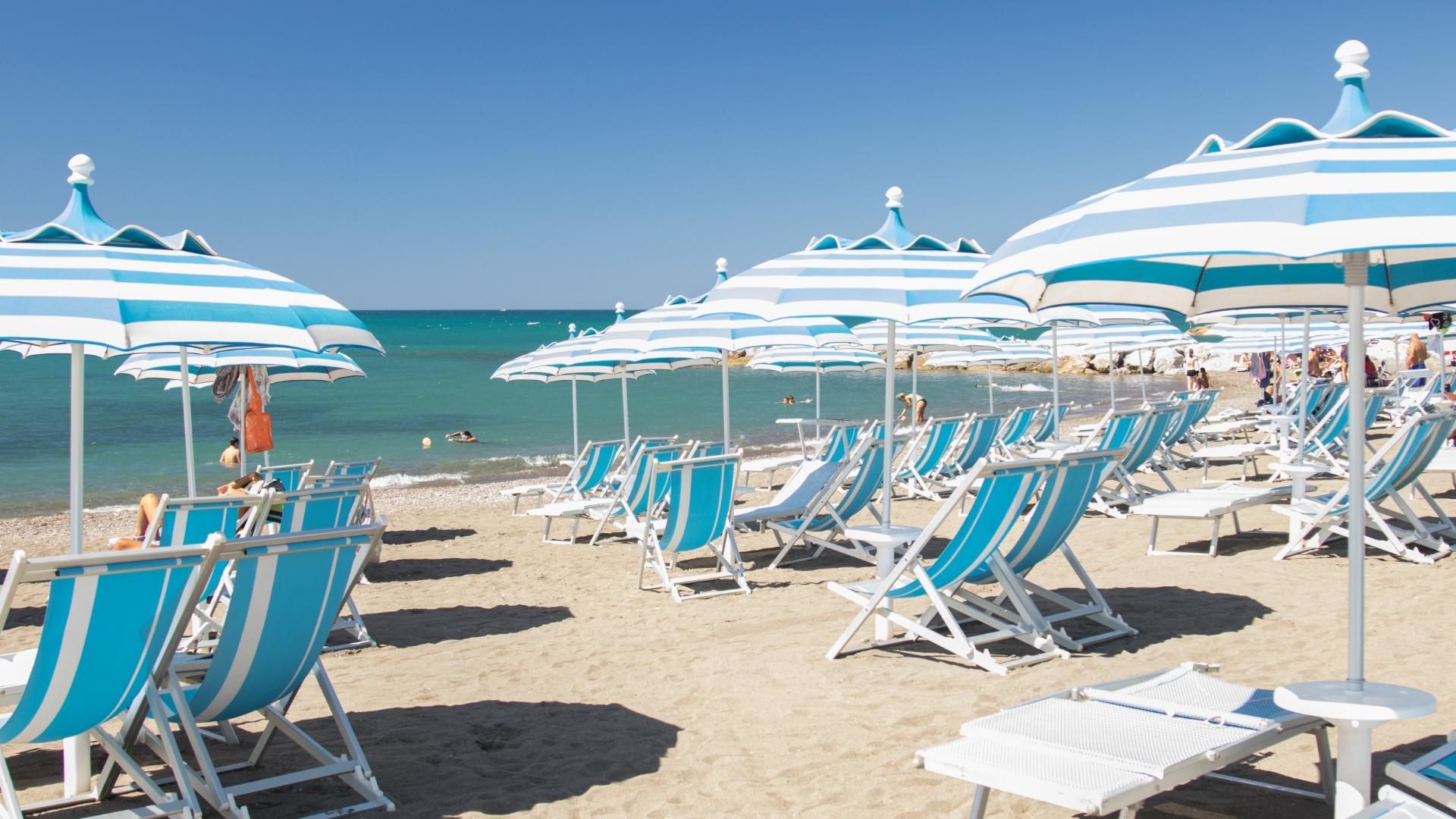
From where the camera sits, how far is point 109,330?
3246mm

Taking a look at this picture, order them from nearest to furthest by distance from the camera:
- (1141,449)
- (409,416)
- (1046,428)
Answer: (1141,449), (1046,428), (409,416)

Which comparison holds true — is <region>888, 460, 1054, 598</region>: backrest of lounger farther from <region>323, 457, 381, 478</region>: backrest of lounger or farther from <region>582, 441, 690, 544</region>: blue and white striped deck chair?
<region>323, 457, 381, 478</region>: backrest of lounger

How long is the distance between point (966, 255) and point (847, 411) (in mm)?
27007

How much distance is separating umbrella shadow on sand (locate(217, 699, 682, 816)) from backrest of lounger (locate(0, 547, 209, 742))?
69 cm

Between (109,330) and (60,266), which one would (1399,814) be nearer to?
(109,330)

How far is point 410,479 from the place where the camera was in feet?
59.1

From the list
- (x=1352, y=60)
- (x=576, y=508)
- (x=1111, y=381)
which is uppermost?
(x=1352, y=60)

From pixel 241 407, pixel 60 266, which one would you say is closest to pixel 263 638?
pixel 60 266

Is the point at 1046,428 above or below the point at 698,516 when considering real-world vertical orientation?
above

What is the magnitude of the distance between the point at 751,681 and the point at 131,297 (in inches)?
105

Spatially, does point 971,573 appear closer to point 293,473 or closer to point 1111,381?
point 293,473

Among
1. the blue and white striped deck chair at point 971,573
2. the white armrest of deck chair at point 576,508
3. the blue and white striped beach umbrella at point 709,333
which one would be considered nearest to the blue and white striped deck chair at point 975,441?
the blue and white striped beach umbrella at point 709,333

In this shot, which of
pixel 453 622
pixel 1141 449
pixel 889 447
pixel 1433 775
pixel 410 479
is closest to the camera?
pixel 1433 775

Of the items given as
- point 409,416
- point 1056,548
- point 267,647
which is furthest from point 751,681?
point 409,416
